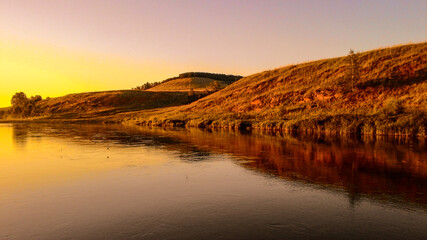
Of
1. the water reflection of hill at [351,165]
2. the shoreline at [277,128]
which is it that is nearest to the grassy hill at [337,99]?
the shoreline at [277,128]

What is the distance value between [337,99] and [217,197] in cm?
4886

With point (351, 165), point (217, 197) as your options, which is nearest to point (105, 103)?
point (351, 165)

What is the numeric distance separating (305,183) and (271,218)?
5.09 m

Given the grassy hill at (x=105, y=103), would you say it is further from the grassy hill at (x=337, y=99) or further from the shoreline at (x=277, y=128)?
the shoreline at (x=277, y=128)

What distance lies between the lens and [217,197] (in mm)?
12539

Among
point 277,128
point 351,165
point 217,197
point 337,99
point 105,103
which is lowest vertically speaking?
point 217,197

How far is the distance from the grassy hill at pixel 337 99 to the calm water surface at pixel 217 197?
17207mm

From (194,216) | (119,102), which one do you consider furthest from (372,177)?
(119,102)

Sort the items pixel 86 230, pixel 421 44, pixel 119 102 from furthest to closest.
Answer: pixel 119 102 → pixel 421 44 → pixel 86 230

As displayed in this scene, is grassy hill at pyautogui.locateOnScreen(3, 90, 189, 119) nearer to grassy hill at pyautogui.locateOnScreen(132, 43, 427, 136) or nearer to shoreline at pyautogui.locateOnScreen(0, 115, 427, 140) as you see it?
grassy hill at pyautogui.locateOnScreen(132, 43, 427, 136)

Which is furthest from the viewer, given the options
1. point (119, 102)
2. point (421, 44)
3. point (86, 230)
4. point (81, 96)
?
point (81, 96)

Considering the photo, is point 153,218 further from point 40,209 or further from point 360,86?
point 360,86

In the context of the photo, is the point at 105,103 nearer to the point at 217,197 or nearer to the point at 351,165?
the point at 351,165

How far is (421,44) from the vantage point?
68.1 meters
